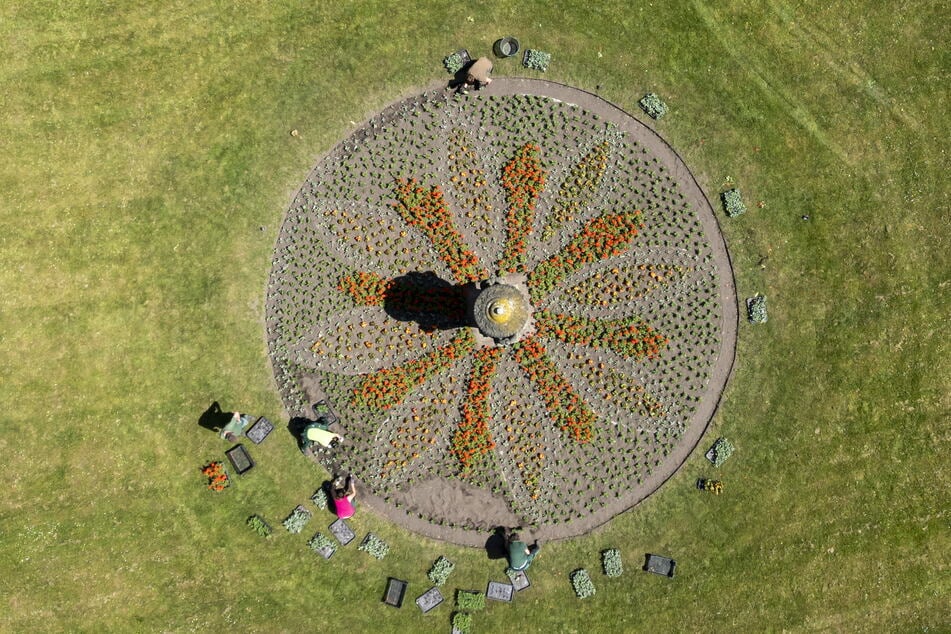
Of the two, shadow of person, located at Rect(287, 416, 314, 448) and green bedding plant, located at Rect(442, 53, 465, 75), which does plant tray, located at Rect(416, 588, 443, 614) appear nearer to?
shadow of person, located at Rect(287, 416, 314, 448)

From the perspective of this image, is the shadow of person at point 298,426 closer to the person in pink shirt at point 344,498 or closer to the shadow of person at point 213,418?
the person in pink shirt at point 344,498

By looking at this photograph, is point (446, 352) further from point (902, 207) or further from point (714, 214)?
point (902, 207)

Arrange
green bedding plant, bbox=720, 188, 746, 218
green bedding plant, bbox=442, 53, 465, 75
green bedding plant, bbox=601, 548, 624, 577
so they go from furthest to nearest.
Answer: green bedding plant, bbox=720, 188, 746, 218 → green bedding plant, bbox=442, 53, 465, 75 → green bedding plant, bbox=601, 548, 624, 577

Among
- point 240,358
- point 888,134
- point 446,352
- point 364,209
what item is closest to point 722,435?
point 446,352

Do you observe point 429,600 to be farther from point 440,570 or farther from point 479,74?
point 479,74

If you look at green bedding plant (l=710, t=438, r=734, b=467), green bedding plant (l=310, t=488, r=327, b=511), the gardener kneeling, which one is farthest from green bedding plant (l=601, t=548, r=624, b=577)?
the gardener kneeling
